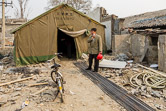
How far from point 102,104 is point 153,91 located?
5.34ft

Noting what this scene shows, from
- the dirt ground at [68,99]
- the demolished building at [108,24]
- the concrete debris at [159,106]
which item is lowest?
the concrete debris at [159,106]

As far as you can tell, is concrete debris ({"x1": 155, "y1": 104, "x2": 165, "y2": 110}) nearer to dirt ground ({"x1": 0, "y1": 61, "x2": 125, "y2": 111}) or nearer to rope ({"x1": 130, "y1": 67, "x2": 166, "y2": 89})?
dirt ground ({"x1": 0, "y1": 61, "x2": 125, "y2": 111})

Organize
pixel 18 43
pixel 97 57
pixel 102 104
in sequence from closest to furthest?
1. pixel 102 104
2. pixel 97 57
3. pixel 18 43

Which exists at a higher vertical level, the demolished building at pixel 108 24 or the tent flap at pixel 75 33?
the demolished building at pixel 108 24

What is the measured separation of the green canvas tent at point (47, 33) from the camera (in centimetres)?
740

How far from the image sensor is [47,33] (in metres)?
7.89

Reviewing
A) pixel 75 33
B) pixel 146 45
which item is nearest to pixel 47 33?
pixel 75 33

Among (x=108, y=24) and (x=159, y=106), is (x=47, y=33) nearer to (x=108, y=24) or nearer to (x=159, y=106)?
(x=108, y=24)

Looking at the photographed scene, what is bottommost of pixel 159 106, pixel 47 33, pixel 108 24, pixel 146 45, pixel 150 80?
pixel 159 106

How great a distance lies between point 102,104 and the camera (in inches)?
135

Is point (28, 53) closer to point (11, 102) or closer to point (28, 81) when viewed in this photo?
point (28, 81)

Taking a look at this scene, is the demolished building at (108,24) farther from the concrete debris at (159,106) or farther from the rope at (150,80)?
the concrete debris at (159,106)

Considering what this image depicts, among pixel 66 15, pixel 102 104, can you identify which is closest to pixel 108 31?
pixel 66 15

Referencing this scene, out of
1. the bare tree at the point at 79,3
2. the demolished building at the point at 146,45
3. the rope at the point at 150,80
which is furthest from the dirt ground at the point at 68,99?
the bare tree at the point at 79,3
